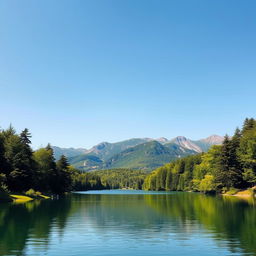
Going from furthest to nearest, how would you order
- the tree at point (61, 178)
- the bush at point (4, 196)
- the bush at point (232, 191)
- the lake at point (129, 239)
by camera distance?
the tree at point (61, 178) < the bush at point (232, 191) < the bush at point (4, 196) < the lake at point (129, 239)

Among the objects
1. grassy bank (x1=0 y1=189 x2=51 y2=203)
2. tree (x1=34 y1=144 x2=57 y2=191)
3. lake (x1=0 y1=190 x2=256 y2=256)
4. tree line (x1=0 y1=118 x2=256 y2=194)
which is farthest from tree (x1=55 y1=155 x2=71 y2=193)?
lake (x1=0 y1=190 x2=256 y2=256)

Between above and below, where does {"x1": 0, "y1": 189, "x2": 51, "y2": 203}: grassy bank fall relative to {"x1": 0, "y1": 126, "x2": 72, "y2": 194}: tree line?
below

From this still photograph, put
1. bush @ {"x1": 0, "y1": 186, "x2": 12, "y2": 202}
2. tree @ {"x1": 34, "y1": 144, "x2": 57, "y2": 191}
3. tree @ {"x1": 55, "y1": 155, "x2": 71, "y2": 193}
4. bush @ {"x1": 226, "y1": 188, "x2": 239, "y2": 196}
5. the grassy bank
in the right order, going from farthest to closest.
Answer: tree @ {"x1": 55, "y1": 155, "x2": 71, "y2": 193}, tree @ {"x1": 34, "y1": 144, "x2": 57, "y2": 191}, bush @ {"x1": 226, "y1": 188, "x2": 239, "y2": 196}, the grassy bank, bush @ {"x1": 0, "y1": 186, "x2": 12, "y2": 202}

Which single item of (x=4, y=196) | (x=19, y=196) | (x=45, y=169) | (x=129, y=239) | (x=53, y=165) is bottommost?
(x=129, y=239)

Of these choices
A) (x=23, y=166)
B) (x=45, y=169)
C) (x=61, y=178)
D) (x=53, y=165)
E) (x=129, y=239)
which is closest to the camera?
(x=129, y=239)

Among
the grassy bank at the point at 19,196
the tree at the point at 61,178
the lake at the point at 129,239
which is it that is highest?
the tree at the point at 61,178

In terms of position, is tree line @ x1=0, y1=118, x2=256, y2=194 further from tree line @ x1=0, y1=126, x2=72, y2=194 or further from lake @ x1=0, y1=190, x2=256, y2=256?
lake @ x1=0, y1=190, x2=256, y2=256

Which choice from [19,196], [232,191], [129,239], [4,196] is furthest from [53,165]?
[129,239]

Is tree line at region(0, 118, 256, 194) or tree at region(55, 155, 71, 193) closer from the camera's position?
tree line at region(0, 118, 256, 194)

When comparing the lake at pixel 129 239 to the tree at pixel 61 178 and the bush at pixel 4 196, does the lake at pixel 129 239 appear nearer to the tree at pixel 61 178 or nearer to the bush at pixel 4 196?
the bush at pixel 4 196

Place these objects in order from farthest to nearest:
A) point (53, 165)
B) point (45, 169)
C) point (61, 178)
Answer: point (61, 178) → point (53, 165) → point (45, 169)

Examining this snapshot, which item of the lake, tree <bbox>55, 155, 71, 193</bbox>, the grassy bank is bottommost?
the lake

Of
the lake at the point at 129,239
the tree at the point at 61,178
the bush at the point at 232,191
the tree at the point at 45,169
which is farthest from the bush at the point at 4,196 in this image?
the bush at the point at 232,191

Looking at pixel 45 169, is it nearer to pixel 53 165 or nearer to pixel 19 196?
pixel 53 165
